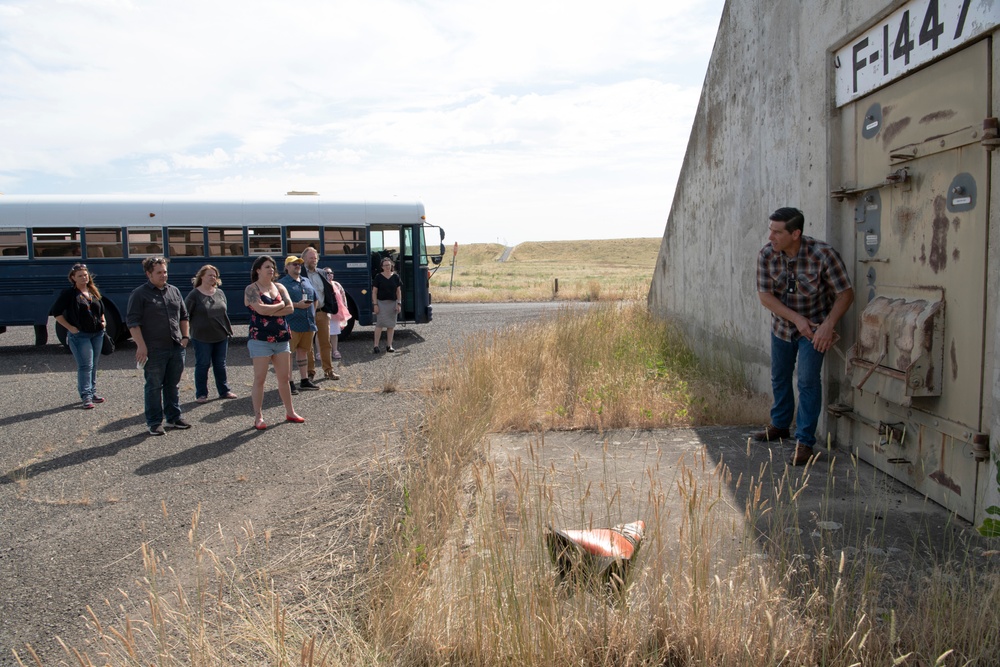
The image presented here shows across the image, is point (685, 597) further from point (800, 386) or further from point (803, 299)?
point (803, 299)

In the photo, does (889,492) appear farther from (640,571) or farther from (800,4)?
(800,4)

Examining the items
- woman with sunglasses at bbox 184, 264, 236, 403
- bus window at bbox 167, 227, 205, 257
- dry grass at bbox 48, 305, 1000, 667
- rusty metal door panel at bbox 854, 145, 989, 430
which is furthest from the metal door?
bus window at bbox 167, 227, 205, 257

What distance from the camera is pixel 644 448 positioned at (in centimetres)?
603

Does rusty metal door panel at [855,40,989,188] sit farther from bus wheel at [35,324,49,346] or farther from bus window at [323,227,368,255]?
bus wheel at [35,324,49,346]

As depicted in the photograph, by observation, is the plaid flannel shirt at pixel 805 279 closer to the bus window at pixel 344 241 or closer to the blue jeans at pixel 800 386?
the blue jeans at pixel 800 386

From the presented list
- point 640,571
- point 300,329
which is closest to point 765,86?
point 640,571

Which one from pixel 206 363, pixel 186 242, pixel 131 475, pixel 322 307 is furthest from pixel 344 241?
pixel 131 475

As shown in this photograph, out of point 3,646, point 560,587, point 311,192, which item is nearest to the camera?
point 560,587

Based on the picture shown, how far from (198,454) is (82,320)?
3.34 metres

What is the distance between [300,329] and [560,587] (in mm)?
7396

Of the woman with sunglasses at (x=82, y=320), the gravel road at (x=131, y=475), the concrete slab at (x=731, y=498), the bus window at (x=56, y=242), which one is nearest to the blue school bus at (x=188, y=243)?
the bus window at (x=56, y=242)

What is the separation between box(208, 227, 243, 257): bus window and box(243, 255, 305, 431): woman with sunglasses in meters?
7.66

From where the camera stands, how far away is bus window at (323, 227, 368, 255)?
15633mm

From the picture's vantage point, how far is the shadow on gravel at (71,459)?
640 cm
